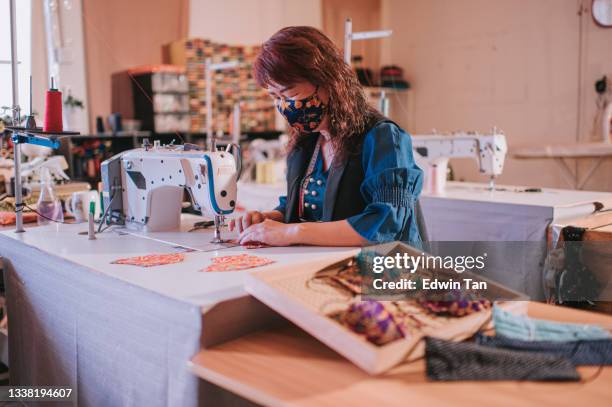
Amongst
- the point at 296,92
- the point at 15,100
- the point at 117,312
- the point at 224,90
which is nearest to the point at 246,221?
the point at 296,92

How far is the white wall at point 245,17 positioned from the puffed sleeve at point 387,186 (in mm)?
4915

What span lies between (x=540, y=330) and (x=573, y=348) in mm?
74

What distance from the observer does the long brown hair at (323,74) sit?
1586mm

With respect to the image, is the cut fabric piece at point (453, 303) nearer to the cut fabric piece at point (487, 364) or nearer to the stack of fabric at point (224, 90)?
the cut fabric piece at point (487, 364)

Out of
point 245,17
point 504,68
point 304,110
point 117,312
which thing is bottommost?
point 117,312

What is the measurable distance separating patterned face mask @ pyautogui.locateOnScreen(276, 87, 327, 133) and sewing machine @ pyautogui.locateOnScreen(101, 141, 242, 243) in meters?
0.22

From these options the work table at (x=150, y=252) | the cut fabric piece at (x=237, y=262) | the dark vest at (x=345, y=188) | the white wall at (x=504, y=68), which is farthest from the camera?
the white wall at (x=504, y=68)

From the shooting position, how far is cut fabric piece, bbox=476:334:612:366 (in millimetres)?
982

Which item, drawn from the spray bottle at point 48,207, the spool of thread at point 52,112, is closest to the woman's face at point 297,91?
the spool of thread at point 52,112

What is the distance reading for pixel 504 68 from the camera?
19.2 feet

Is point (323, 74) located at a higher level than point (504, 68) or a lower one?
lower

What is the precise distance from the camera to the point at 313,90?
165cm

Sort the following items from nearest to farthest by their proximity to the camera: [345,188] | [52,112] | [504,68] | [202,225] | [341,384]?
[341,384] < [345,188] < [52,112] < [202,225] < [504,68]

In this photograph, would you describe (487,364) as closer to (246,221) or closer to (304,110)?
(304,110)
